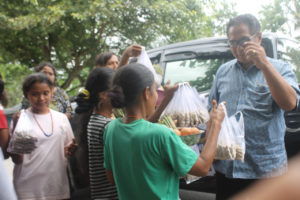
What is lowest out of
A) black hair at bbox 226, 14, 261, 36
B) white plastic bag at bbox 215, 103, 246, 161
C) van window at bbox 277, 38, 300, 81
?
white plastic bag at bbox 215, 103, 246, 161

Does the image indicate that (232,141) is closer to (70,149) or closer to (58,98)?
(70,149)

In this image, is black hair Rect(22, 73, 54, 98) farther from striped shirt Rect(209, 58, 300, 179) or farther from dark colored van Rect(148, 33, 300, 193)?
dark colored van Rect(148, 33, 300, 193)

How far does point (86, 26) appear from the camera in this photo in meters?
8.31

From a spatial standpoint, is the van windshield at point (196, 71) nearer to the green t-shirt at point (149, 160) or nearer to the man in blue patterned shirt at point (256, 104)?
the man in blue patterned shirt at point (256, 104)

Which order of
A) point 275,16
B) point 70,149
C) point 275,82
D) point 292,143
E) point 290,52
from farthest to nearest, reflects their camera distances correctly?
1. point 275,16
2. point 290,52
3. point 292,143
4. point 70,149
5. point 275,82

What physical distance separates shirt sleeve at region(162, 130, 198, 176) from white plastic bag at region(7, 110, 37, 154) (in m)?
1.22

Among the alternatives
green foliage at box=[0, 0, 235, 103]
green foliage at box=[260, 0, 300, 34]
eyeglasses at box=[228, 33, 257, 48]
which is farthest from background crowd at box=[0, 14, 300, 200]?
green foliage at box=[260, 0, 300, 34]

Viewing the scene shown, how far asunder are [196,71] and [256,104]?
190 centimetres

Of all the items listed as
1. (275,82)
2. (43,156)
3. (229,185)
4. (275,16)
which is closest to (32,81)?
(43,156)

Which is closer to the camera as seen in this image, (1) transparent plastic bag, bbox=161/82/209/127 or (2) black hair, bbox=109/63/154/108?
(2) black hair, bbox=109/63/154/108

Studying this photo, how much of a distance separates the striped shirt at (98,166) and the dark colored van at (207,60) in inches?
54.5

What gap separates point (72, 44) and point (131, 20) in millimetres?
2189

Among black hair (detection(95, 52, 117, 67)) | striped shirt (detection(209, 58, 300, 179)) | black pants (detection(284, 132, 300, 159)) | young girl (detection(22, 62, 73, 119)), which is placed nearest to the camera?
striped shirt (detection(209, 58, 300, 179))

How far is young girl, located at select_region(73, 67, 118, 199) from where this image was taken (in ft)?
6.66
